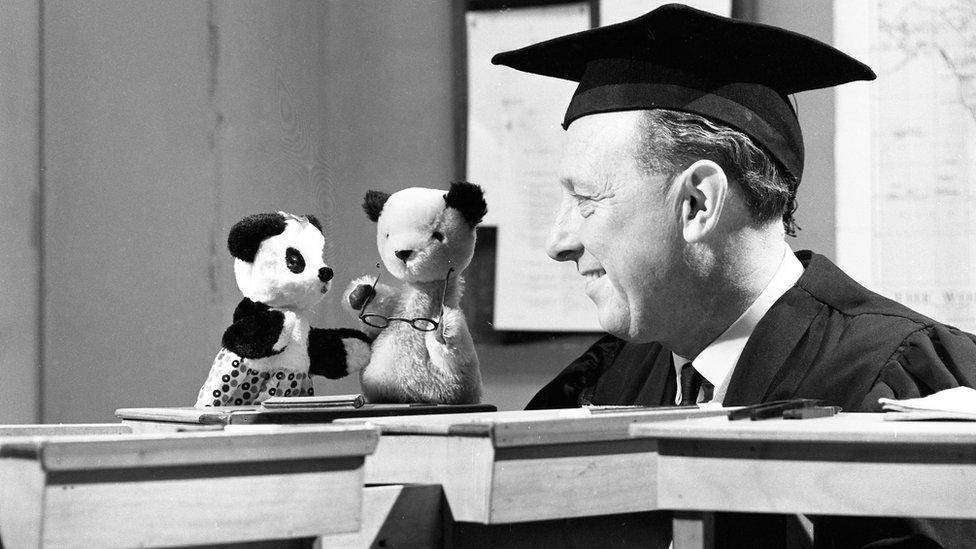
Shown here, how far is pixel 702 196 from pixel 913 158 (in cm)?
81

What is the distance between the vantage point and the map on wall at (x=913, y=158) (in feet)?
6.37

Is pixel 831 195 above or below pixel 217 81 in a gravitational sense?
below

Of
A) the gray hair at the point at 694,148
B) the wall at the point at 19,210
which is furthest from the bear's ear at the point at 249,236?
the gray hair at the point at 694,148

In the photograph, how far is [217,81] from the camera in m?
1.86

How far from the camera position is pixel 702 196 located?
4.28 ft

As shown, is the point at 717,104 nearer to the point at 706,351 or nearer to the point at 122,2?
the point at 706,351

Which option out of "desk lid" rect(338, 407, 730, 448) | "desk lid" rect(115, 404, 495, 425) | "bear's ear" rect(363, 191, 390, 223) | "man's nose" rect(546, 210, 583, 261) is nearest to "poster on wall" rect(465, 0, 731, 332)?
"bear's ear" rect(363, 191, 390, 223)

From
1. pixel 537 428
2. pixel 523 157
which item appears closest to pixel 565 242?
pixel 537 428

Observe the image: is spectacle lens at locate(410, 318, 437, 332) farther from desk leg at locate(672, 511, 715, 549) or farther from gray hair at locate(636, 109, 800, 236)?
desk leg at locate(672, 511, 715, 549)

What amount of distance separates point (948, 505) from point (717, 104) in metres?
0.70

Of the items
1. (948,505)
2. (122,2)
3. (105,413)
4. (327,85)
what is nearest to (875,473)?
(948,505)

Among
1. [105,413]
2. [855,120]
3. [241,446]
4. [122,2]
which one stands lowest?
[105,413]

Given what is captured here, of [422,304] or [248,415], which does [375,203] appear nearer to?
[422,304]

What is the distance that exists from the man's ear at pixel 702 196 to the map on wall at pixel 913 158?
2.53ft
